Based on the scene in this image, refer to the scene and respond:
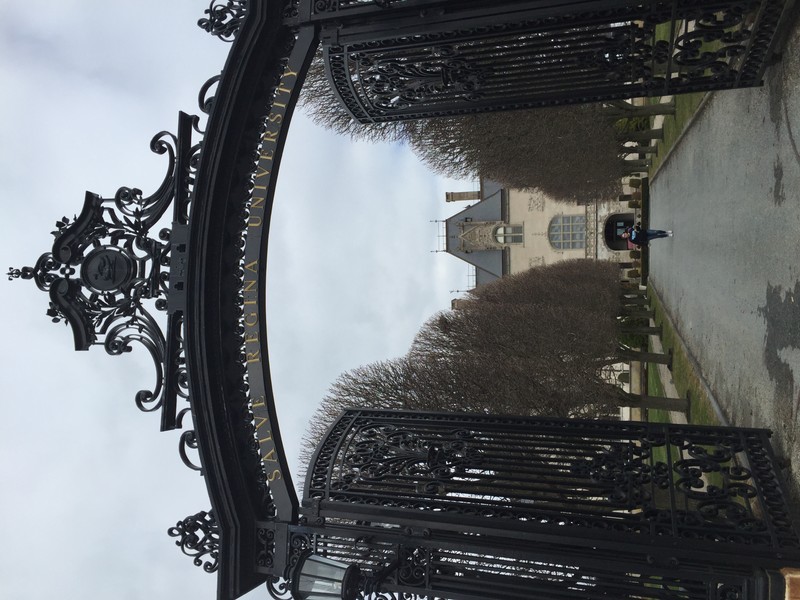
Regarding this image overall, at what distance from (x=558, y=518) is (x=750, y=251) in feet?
18.7

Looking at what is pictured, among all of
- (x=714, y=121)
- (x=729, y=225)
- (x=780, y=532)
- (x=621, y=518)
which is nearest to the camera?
(x=780, y=532)

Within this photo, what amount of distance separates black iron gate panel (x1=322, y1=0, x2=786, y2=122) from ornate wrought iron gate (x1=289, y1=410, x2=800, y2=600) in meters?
4.76

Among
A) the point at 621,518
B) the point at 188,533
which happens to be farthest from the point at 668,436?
the point at 188,533

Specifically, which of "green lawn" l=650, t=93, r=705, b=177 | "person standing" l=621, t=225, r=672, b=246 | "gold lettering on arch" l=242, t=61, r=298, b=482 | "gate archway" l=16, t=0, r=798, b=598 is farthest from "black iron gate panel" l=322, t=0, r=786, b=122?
"person standing" l=621, t=225, r=672, b=246

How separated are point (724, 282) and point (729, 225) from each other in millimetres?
1107

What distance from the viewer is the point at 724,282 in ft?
38.9

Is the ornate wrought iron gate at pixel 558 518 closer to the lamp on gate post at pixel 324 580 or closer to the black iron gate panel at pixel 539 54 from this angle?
the lamp on gate post at pixel 324 580

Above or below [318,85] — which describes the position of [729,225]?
below

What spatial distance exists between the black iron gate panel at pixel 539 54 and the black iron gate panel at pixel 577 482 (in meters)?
4.74

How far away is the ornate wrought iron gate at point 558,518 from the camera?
21.7ft

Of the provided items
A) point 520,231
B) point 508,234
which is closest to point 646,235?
point 520,231

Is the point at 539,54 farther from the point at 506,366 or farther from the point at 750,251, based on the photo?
the point at 506,366

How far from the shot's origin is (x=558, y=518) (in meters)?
7.38

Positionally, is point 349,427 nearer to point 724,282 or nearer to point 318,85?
point 724,282
